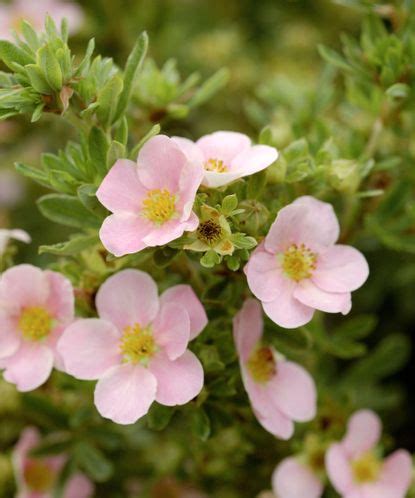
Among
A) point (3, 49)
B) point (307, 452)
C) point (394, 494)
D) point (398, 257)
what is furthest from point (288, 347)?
point (398, 257)

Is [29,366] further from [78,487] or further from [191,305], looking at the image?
[78,487]

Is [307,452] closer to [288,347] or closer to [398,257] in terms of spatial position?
[288,347]

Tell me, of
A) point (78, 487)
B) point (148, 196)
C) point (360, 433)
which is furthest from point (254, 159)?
point (78, 487)

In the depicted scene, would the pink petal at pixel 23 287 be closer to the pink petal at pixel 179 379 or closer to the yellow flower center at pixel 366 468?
the pink petal at pixel 179 379

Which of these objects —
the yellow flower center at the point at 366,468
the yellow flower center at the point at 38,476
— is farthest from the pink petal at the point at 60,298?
the yellow flower center at the point at 366,468

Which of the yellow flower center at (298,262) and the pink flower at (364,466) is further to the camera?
the pink flower at (364,466)
